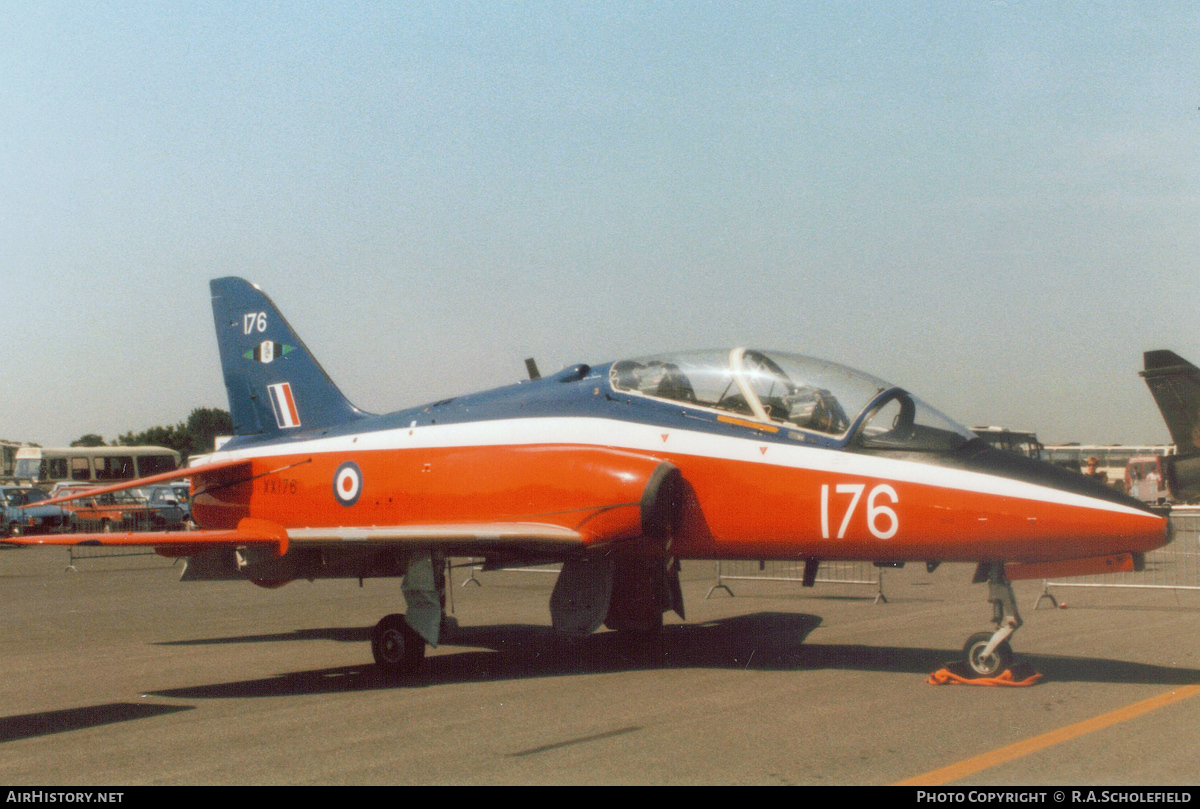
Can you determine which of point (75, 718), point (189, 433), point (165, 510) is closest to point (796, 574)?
point (75, 718)

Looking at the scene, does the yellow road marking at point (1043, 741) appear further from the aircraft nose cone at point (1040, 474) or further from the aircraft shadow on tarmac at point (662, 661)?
the aircraft nose cone at point (1040, 474)

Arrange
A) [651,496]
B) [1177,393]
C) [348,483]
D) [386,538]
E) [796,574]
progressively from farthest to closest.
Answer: [1177,393] → [796,574] → [348,483] → [386,538] → [651,496]

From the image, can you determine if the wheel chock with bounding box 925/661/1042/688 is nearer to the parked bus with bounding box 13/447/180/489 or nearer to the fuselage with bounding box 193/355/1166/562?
the fuselage with bounding box 193/355/1166/562

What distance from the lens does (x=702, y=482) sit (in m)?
8.22

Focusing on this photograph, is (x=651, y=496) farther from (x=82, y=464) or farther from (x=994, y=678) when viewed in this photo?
(x=82, y=464)

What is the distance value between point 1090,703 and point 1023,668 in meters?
0.90

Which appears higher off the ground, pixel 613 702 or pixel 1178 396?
pixel 1178 396

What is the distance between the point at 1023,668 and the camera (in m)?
7.64

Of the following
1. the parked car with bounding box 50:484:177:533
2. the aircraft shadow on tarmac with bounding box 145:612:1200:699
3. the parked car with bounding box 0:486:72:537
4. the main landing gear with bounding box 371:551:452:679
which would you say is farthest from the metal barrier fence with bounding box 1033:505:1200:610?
the parked car with bounding box 0:486:72:537

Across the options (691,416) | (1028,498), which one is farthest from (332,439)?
(1028,498)

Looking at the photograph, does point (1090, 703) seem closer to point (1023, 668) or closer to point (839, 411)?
point (1023, 668)

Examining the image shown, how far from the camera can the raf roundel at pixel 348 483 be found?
9953 mm

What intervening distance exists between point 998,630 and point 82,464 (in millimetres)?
55179

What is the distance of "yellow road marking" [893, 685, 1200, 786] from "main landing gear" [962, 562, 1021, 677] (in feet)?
3.33
